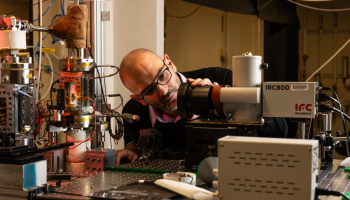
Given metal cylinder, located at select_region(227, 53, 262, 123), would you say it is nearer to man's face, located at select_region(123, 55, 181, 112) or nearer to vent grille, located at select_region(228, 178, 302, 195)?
vent grille, located at select_region(228, 178, 302, 195)

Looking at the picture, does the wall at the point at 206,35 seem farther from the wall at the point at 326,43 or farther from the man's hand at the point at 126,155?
the man's hand at the point at 126,155

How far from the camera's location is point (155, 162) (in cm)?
183

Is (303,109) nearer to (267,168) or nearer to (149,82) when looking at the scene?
(267,168)

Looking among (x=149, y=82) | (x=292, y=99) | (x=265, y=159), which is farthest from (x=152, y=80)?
(x=265, y=159)

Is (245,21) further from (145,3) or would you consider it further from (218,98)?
(218,98)

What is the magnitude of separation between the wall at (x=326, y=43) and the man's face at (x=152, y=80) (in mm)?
3439

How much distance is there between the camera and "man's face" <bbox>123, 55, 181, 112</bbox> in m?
2.03

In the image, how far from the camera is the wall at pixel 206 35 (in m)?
5.37

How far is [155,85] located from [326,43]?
367 centimetres

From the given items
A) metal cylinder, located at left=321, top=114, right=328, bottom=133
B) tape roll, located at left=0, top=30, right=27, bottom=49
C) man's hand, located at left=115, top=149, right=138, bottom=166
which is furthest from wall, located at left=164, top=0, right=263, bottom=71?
tape roll, located at left=0, top=30, right=27, bottom=49

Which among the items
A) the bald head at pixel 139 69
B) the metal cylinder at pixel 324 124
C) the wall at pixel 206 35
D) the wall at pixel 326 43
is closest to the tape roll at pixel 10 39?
the bald head at pixel 139 69

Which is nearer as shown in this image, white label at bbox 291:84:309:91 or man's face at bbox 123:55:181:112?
white label at bbox 291:84:309:91

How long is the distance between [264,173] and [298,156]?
88 mm

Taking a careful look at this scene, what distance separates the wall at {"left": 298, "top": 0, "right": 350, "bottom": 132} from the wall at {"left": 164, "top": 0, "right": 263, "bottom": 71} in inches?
20.0
